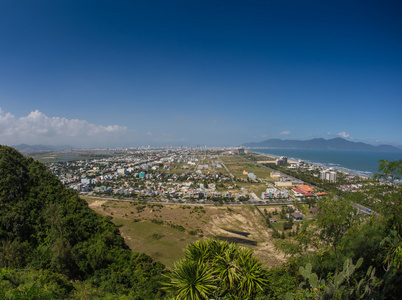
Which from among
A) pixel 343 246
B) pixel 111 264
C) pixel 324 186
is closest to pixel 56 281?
pixel 111 264

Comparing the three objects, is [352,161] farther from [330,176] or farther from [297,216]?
[297,216]

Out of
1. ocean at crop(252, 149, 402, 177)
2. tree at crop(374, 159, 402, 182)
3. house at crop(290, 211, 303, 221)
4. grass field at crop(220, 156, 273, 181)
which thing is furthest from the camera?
ocean at crop(252, 149, 402, 177)

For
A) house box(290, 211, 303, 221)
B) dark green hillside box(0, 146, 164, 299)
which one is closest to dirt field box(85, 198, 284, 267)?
house box(290, 211, 303, 221)

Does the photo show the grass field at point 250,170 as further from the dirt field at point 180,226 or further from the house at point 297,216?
the dirt field at point 180,226

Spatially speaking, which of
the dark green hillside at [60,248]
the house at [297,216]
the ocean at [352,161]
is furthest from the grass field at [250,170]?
the dark green hillside at [60,248]

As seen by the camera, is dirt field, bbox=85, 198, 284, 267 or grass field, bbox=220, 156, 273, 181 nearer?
dirt field, bbox=85, 198, 284, 267

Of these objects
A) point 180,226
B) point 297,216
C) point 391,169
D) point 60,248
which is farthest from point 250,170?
point 391,169

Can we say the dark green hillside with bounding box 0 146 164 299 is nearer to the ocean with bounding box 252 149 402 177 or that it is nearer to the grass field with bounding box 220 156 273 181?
the grass field with bounding box 220 156 273 181

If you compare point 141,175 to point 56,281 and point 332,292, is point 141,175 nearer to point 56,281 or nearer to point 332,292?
point 56,281
